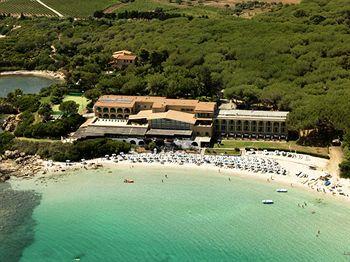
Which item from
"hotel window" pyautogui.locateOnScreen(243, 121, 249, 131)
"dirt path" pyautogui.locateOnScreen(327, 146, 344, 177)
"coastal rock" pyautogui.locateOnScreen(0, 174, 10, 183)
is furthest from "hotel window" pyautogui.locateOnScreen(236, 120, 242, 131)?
"coastal rock" pyautogui.locateOnScreen(0, 174, 10, 183)

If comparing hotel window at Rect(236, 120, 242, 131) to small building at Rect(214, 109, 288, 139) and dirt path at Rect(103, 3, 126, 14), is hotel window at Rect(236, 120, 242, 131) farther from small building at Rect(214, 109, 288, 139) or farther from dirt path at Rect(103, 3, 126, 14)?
dirt path at Rect(103, 3, 126, 14)

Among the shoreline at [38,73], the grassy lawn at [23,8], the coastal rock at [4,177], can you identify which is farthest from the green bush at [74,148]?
the grassy lawn at [23,8]

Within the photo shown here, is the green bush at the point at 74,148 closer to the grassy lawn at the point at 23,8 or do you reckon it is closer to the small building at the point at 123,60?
the small building at the point at 123,60

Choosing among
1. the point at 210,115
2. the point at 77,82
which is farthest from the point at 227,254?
the point at 77,82

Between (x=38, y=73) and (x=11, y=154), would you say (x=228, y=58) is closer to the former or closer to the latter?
(x=11, y=154)

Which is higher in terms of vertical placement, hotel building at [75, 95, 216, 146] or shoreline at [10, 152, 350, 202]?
hotel building at [75, 95, 216, 146]
